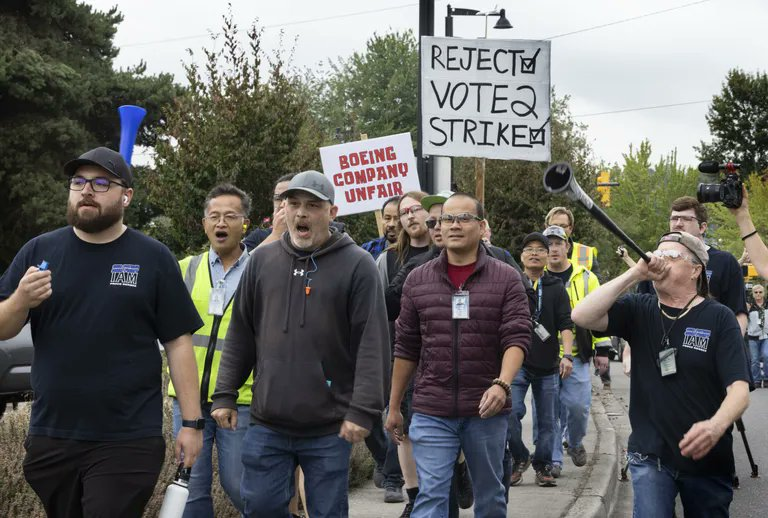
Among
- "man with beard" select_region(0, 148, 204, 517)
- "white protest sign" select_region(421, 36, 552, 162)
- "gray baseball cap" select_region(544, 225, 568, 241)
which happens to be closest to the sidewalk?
"gray baseball cap" select_region(544, 225, 568, 241)

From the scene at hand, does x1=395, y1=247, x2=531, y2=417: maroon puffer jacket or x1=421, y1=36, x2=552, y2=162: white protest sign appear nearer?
x1=395, y1=247, x2=531, y2=417: maroon puffer jacket

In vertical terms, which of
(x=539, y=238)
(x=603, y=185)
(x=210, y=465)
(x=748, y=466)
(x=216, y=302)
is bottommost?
(x=748, y=466)

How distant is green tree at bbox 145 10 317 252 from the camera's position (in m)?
15.1

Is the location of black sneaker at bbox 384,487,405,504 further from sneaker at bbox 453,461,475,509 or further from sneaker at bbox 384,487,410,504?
sneaker at bbox 453,461,475,509

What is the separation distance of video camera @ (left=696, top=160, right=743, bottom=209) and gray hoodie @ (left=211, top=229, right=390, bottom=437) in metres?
2.41

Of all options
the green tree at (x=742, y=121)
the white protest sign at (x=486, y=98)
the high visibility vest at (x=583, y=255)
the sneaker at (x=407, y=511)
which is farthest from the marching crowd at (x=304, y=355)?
the green tree at (x=742, y=121)

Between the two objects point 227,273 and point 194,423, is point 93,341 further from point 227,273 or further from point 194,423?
point 227,273

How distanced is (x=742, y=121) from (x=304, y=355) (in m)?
57.1

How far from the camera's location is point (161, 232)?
22.0 metres

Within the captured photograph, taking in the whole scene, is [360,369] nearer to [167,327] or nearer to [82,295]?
[167,327]

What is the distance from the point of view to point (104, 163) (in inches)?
194

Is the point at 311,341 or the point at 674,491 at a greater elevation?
the point at 311,341

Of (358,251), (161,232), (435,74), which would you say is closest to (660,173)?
(161,232)

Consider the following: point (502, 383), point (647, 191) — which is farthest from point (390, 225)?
point (647, 191)
